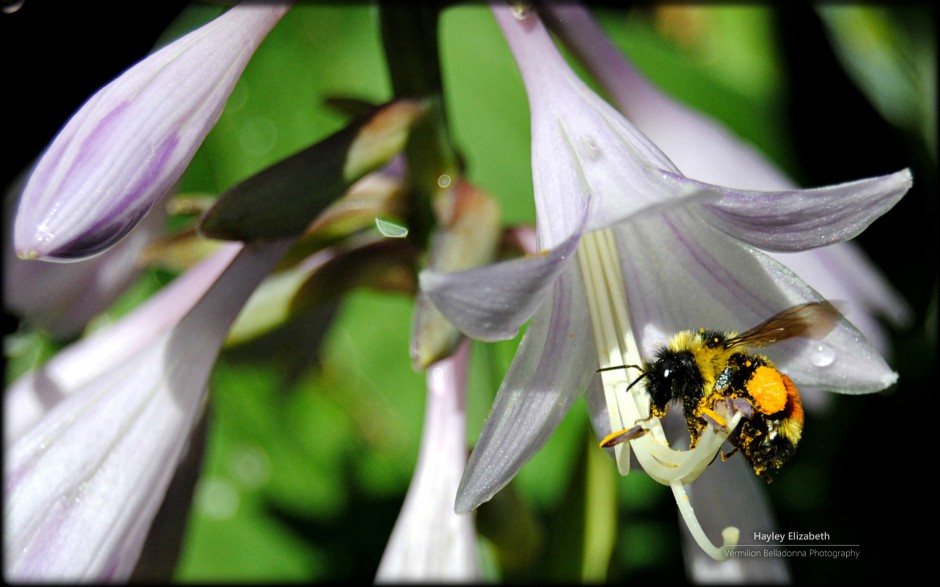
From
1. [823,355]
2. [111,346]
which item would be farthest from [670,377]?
[111,346]

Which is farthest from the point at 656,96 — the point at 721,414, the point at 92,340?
the point at 92,340

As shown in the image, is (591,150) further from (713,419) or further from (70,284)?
(70,284)

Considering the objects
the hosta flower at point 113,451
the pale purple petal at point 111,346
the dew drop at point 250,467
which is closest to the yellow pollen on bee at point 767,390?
the hosta flower at point 113,451

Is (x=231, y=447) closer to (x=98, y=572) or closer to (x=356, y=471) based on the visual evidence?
(x=356, y=471)

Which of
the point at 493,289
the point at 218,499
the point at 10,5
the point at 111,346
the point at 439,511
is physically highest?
the point at 10,5

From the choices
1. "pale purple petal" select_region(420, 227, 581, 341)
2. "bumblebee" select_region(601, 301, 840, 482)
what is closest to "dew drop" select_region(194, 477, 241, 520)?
"bumblebee" select_region(601, 301, 840, 482)

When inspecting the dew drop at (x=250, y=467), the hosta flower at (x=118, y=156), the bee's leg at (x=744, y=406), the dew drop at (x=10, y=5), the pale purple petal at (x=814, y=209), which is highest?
the dew drop at (x=10, y=5)

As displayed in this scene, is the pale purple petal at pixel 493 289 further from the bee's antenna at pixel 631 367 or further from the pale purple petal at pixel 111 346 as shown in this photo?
the pale purple petal at pixel 111 346
